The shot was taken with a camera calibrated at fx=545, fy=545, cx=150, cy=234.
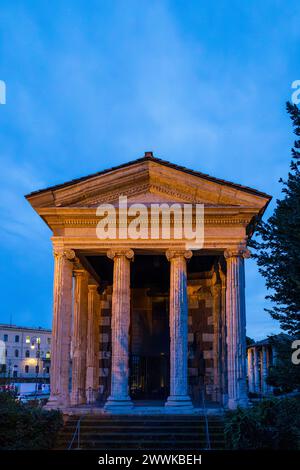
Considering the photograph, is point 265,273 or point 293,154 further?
point 265,273

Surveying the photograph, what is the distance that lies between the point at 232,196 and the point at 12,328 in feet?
325

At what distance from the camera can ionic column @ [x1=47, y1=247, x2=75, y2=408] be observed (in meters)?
19.5

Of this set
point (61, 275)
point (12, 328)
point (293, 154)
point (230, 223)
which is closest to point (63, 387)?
point (61, 275)

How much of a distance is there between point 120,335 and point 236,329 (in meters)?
4.20

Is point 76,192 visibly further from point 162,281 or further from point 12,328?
point 12,328

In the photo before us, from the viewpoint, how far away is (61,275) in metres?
20.3

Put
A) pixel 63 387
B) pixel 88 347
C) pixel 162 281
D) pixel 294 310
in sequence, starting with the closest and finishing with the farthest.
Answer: pixel 294 310
pixel 63 387
pixel 88 347
pixel 162 281

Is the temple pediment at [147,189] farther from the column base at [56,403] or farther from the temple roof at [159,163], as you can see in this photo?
the column base at [56,403]

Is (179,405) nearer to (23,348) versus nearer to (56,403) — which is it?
(56,403)

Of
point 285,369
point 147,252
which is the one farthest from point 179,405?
point 285,369

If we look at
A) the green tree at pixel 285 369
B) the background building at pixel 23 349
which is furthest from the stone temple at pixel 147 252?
the background building at pixel 23 349

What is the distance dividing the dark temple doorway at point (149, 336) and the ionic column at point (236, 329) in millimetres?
6000

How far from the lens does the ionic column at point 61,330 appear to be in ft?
63.9

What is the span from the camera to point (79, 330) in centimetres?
2366
